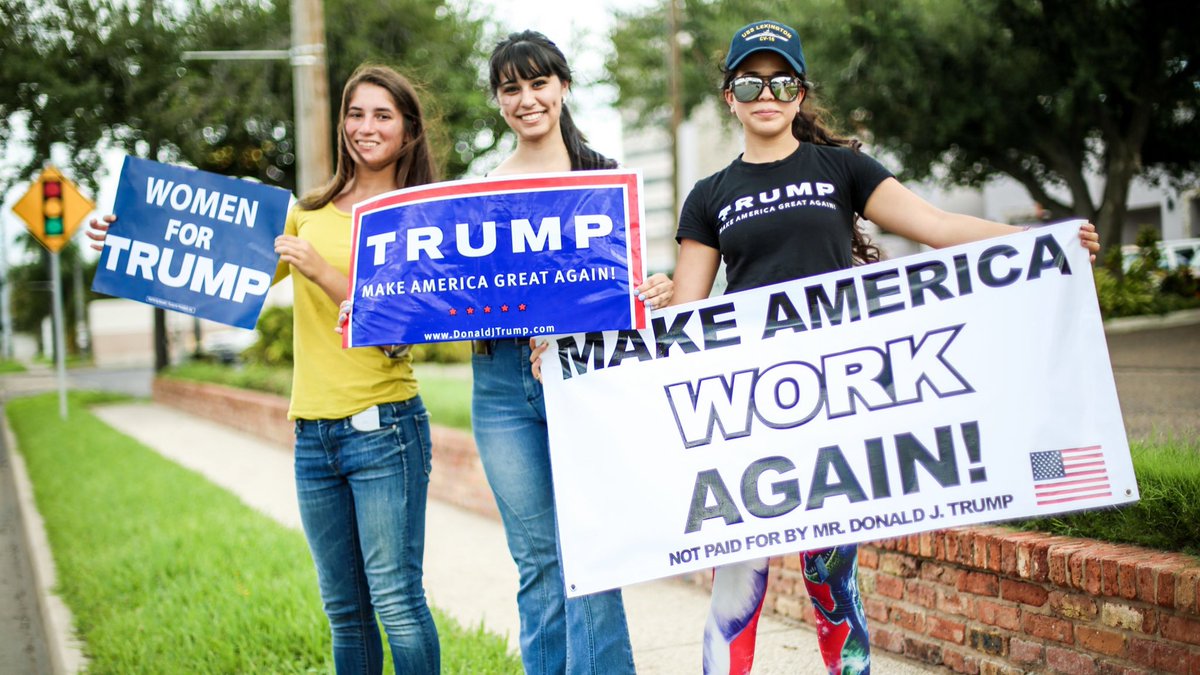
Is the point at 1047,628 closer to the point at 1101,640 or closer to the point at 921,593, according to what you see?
the point at 1101,640

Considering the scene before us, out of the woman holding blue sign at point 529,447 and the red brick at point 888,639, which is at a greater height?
the woman holding blue sign at point 529,447

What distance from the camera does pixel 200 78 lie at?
1981cm

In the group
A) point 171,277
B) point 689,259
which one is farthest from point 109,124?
point 689,259

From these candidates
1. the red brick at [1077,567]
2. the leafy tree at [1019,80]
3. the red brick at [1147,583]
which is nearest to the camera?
the red brick at [1147,583]

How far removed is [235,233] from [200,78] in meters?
18.2

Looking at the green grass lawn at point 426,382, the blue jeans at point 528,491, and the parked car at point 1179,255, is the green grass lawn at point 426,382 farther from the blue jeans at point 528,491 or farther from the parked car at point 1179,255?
the parked car at point 1179,255

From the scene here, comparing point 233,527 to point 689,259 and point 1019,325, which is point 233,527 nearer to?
point 689,259

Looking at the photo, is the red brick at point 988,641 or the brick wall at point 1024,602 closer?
the brick wall at point 1024,602

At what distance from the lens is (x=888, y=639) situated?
165 inches

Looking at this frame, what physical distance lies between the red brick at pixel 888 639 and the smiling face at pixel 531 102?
254 centimetres

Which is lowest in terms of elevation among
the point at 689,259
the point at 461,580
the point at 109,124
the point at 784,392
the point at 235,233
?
the point at 461,580

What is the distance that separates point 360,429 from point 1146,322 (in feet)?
50.5

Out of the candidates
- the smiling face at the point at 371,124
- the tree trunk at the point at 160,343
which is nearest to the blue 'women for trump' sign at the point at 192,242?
the smiling face at the point at 371,124

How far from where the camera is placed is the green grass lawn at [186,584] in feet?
14.1
